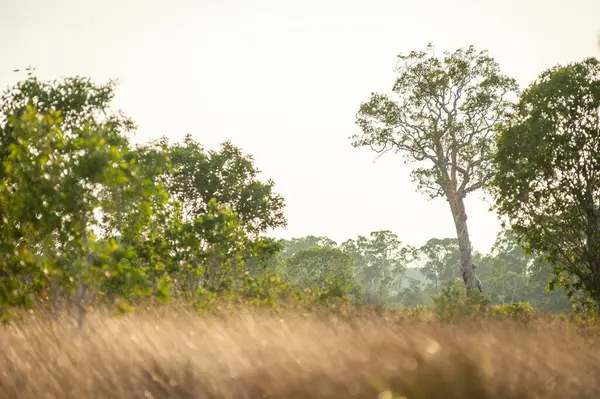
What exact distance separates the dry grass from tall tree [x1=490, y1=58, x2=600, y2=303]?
6.55 metres

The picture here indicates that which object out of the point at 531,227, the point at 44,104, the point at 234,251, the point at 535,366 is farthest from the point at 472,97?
the point at 535,366

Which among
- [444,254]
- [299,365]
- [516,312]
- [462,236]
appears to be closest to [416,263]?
[444,254]

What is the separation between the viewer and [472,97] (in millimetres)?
20656

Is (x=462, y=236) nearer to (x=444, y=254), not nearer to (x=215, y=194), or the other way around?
(x=215, y=194)

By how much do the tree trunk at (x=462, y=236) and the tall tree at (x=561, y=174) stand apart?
8.90m

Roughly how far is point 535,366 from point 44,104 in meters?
18.3

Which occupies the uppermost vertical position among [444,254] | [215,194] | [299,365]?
[215,194]

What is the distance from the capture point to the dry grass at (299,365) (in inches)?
105

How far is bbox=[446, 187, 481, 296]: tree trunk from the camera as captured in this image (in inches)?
Result: 750

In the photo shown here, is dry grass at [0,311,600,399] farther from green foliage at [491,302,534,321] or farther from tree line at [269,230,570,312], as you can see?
tree line at [269,230,570,312]

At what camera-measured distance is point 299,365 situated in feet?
9.91

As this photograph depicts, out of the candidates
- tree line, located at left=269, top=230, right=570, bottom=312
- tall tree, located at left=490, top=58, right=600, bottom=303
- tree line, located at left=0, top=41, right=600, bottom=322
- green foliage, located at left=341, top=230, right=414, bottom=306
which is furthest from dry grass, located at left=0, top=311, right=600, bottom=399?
green foliage, located at left=341, top=230, right=414, bottom=306

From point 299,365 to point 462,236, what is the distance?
18.5 m

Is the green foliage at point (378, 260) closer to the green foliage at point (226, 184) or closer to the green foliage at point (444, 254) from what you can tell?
the green foliage at point (444, 254)
